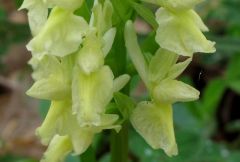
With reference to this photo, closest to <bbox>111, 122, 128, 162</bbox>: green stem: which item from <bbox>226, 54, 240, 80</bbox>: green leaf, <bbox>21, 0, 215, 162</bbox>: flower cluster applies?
<bbox>21, 0, 215, 162</bbox>: flower cluster

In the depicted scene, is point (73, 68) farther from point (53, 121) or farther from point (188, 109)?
point (188, 109)

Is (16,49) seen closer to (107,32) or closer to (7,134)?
(7,134)

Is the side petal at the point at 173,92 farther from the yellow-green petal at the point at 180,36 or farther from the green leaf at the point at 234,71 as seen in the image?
the green leaf at the point at 234,71

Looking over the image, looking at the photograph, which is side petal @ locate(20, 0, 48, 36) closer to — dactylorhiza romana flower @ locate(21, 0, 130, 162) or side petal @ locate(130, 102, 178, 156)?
dactylorhiza romana flower @ locate(21, 0, 130, 162)

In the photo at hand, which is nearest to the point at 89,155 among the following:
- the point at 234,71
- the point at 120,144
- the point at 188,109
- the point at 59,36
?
the point at 120,144

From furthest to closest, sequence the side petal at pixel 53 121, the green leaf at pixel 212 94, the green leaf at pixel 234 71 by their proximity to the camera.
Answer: the green leaf at pixel 234 71 < the green leaf at pixel 212 94 < the side petal at pixel 53 121

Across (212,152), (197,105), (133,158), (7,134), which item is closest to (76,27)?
(212,152)

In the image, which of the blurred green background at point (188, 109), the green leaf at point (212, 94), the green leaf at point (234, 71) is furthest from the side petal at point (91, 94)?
the green leaf at point (234, 71)
